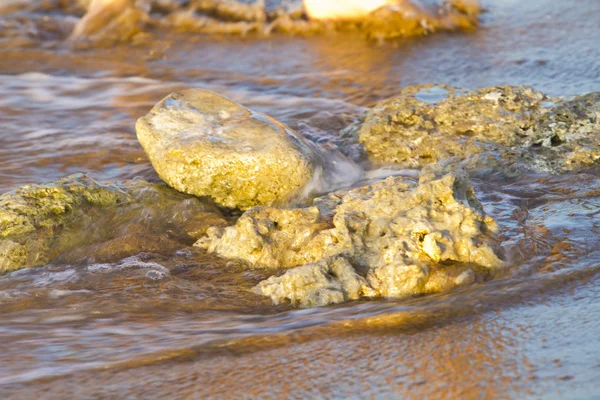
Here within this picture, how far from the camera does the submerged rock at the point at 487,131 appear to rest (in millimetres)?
3482

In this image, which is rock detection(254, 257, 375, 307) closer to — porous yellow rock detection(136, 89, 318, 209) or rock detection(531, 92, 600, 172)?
porous yellow rock detection(136, 89, 318, 209)

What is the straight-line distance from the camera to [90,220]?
3.11 metres

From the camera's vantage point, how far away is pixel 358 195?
289 cm

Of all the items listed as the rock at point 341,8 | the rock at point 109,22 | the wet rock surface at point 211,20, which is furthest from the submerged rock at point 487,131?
the rock at point 109,22

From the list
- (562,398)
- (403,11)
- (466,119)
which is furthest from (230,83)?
(562,398)

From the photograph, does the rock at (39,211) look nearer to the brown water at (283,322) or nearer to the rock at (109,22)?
the brown water at (283,322)

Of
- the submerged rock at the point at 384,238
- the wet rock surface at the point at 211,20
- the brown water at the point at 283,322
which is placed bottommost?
the brown water at the point at 283,322

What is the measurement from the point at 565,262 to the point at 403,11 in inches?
185

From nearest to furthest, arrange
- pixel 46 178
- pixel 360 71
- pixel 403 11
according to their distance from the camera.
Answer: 1. pixel 46 178
2. pixel 360 71
3. pixel 403 11

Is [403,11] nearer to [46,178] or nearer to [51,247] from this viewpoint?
[46,178]

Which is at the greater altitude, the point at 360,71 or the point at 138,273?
the point at 360,71

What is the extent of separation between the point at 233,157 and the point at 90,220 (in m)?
0.64

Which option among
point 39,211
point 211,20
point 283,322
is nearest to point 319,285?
point 283,322

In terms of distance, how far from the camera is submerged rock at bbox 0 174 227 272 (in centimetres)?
294
